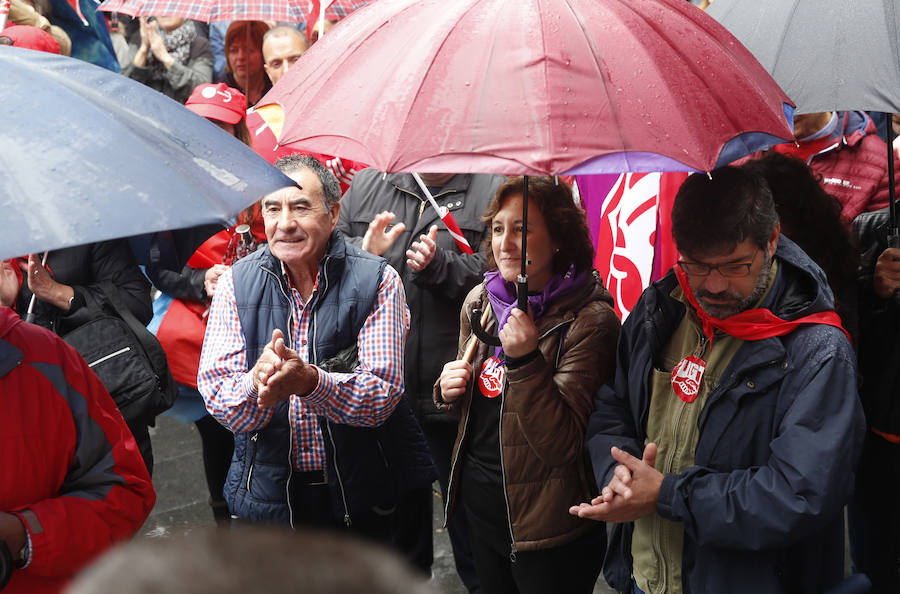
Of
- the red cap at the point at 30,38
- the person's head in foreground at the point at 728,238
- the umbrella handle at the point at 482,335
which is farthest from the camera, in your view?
the red cap at the point at 30,38

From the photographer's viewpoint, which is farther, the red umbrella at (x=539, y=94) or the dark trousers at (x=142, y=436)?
the dark trousers at (x=142, y=436)

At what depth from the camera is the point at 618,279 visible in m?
4.01

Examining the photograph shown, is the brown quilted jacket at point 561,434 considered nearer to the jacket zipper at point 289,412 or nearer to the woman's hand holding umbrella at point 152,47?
the jacket zipper at point 289,412

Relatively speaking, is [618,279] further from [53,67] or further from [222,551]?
[222,551]

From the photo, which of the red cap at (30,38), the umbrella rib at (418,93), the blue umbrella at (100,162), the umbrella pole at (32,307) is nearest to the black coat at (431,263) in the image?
the umbrella pole at (32,307)

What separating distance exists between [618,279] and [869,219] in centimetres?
103

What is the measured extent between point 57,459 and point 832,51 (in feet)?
8.23

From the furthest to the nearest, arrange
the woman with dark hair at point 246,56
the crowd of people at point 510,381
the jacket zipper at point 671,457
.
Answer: the woman with dark hair at point 246,56 → the jacket zipper at point 671,457 → the crowd of people at point 510,381

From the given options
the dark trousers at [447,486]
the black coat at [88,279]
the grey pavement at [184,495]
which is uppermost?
the black coat at [88,279]

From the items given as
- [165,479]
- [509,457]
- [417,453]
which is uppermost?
[509,457]

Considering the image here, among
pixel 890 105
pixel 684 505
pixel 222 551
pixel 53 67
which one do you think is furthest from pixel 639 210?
pixel 222 551

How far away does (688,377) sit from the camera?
257 cm

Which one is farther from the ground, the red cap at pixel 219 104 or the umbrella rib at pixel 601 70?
the umbrella rib at pixel 601 70

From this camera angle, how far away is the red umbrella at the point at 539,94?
6.95ft
